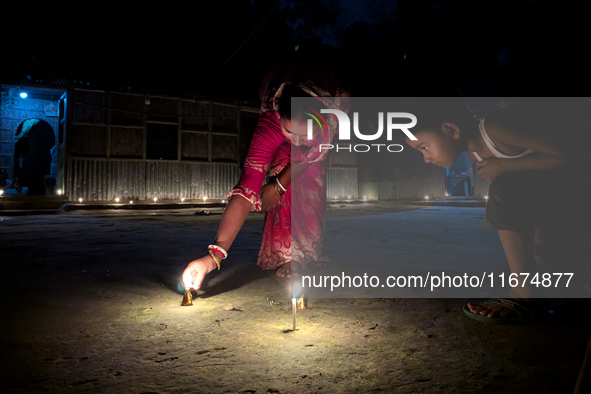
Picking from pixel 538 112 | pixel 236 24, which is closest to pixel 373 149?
pixel 236 24

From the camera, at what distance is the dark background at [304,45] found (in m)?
2.04

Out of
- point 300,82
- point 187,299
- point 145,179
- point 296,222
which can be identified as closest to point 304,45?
point 300,82

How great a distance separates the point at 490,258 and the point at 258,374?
2.81 m

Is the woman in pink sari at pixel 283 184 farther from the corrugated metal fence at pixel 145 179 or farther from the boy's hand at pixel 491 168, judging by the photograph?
the corrugated metal fence at pixel 145 179

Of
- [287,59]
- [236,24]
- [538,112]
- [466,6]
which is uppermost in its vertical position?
[236,24]

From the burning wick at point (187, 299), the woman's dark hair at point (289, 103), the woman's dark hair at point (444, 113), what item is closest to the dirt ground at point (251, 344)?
the burning wick at point (187, 299)

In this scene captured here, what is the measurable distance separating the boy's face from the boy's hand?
0.49 feet

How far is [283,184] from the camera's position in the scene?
2.74m

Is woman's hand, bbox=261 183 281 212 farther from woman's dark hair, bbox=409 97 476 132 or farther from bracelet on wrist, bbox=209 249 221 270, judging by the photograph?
woman's dark hair, bbox=409 97 476 132

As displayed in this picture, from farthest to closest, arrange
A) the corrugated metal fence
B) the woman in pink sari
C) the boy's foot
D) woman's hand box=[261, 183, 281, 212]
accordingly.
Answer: the corrugated metal fence → woman's hand box=[261, 183, 281, 212] → the woman in pink sari → the boy's foot

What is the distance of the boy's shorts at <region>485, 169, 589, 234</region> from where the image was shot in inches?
76.7

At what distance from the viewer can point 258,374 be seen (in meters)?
1.35

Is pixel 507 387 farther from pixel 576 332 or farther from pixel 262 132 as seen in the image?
pixel 262 132

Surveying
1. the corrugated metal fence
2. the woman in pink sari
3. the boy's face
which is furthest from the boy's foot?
the corrugated metal fence
